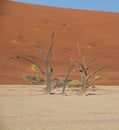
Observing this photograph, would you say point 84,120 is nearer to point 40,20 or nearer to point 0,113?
point 0,113

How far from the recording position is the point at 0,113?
34.0ft

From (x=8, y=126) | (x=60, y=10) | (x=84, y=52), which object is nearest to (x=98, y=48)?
(x=84, y=52)

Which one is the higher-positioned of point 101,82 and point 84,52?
point 84,52

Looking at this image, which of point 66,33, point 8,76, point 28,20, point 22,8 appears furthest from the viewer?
point 22,8

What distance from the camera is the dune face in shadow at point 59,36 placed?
41.8 metres

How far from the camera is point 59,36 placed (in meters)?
53.4

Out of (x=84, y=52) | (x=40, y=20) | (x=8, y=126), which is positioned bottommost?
(x=8, y=126)

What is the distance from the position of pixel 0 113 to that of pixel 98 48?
1590 inches

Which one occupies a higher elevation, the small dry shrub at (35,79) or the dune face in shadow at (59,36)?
the dune face in shadow at (59,36)

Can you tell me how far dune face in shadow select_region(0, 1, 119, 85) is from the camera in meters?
41.8

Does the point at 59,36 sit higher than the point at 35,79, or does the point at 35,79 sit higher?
the point at 59,36

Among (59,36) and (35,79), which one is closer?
(35,79)

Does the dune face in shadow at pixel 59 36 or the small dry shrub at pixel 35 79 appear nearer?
the small dry shrub at pixel 35 79

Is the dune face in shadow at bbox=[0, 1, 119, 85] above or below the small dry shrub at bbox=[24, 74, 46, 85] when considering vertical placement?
above
